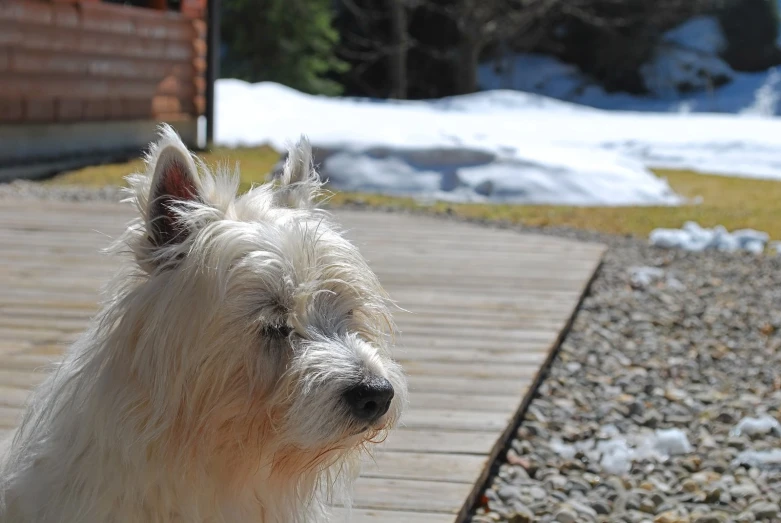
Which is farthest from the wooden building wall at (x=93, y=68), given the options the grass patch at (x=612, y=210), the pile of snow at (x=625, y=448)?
the pile of snow at (x=625, y=448)

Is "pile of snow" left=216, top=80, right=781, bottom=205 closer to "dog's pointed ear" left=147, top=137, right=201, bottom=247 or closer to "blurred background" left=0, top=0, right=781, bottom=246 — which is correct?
"blurred background" left=0, top=0, right=781, bottom=246

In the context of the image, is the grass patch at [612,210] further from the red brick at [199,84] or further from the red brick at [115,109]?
the red brick at [199,84]

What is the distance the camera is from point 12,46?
12.0 m

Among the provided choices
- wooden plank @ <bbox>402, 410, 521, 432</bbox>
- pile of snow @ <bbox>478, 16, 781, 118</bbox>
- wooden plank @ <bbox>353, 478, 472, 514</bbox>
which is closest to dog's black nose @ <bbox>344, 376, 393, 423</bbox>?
wooden plank @ <bbox>353, 478, 472, 514</bbox>

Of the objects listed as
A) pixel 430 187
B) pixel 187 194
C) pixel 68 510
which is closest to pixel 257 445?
pixel 68 510

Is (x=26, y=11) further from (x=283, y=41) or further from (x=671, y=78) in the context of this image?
(x=671, y=78)

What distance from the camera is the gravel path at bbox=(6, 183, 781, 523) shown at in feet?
12.8

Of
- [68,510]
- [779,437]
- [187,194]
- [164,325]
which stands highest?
[187,194]

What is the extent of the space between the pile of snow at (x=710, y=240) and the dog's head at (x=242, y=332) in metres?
7.52

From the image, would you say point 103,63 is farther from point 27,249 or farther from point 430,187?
point 27,249

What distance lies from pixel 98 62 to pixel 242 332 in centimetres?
1213

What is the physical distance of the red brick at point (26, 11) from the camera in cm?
1167

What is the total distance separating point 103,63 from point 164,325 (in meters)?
12.2

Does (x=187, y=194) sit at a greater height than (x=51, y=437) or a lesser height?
greater
